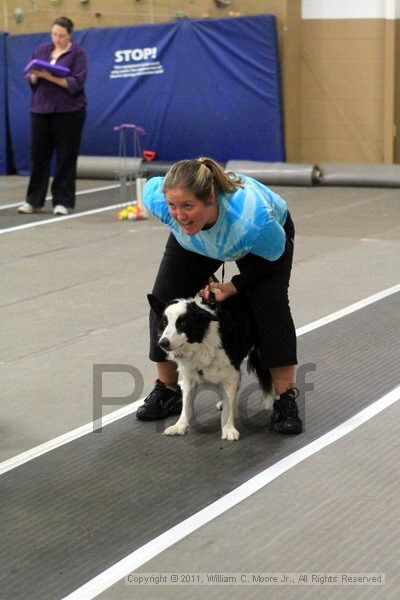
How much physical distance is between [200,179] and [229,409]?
95 centimetres

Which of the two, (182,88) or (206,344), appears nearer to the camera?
(206,344)

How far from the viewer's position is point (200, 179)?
3635 mm

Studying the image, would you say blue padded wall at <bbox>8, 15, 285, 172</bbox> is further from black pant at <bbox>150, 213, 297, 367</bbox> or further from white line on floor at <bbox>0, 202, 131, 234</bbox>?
black pant at <bbox>150, 213, 297, 367</bbox>

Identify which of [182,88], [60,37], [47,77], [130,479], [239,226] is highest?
[60,37]

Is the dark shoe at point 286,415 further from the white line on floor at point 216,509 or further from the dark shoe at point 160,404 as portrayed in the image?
the dark shoe at point 160,404

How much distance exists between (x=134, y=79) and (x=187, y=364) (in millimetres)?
8841

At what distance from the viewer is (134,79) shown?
12250mm

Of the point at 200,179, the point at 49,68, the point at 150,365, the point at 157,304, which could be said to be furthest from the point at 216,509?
the point at 49,68

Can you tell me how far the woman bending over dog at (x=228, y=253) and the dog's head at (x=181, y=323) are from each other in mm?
122

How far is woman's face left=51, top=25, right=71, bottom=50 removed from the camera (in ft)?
30.5

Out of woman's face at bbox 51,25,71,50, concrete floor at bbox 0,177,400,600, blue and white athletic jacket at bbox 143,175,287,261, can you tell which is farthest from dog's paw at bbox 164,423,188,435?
woman's face at bbox 51,25,71,50

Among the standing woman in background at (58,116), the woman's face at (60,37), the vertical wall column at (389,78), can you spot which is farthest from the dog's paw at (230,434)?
the vertical wall column at (389,78)

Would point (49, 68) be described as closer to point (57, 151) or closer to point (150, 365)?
point (57, 151)

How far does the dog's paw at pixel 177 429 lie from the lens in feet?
13.4
